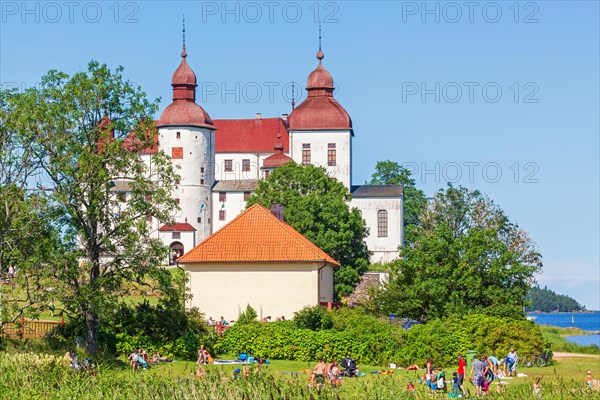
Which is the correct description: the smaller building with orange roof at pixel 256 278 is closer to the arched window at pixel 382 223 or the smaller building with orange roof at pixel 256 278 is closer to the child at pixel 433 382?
the child at pixel 433 382

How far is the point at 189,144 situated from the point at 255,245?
1784 inches

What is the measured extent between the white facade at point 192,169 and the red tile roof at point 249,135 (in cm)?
950

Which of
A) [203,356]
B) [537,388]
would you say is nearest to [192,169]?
[203,356]

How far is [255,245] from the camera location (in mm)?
49750

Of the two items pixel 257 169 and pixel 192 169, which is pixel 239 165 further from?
pixel 192 169

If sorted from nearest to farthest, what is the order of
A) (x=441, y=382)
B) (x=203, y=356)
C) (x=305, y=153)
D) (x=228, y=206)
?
(x=441, y=382) < (x=203, y=356) < (x=305, y=153) < (x=228, y=206)

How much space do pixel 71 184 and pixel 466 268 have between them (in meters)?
17.4

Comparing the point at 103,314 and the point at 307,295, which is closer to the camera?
the point at 103,314

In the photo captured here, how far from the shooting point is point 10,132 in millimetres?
38281

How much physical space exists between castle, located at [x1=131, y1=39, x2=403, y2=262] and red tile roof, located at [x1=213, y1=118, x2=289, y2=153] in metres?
1.82

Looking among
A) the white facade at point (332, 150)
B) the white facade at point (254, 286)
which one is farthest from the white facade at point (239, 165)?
the white facade at point (254, 286)

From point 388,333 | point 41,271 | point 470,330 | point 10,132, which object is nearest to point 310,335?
point 388,333

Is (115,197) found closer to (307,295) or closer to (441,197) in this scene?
(307,295)

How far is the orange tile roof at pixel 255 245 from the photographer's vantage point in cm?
4912
